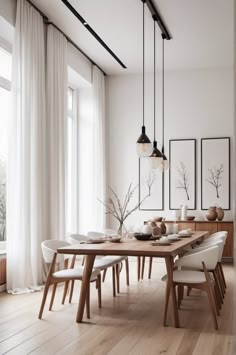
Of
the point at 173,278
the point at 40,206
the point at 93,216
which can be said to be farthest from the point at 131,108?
the point at 173,278

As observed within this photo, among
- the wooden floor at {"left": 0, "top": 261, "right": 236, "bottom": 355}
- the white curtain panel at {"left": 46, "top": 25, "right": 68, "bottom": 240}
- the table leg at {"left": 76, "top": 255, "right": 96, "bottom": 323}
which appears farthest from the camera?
the white curtain panel at {"left": 46, "top": 25, "right": 68, "bottom": 240}

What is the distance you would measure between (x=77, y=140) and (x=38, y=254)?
325 cm

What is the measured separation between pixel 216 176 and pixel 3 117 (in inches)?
164

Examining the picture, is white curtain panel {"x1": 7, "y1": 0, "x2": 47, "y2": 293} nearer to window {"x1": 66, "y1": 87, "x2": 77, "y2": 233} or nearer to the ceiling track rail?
the ceiling track rail

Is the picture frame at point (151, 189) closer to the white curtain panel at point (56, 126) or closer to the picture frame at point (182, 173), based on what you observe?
the picture frame at point (182, 173)

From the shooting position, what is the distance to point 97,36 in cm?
693

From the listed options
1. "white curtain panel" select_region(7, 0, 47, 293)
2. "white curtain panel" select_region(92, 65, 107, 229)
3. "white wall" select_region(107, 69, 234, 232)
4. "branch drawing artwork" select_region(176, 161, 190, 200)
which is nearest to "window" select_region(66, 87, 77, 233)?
"white curtain panel" select_region(92, 65, 107, 229)

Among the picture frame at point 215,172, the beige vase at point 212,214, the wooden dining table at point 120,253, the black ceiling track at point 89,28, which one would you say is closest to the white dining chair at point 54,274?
the wooden dining table at point 120,253

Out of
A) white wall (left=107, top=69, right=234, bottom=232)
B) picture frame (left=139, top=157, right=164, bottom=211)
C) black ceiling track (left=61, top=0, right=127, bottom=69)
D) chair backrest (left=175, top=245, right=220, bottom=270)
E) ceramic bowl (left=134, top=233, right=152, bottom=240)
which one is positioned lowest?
chair backrest (left=175, top=245, right=220, bottom=270)

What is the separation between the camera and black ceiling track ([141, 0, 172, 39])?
574cm

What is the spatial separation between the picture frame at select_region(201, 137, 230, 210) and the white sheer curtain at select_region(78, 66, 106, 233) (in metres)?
1.89

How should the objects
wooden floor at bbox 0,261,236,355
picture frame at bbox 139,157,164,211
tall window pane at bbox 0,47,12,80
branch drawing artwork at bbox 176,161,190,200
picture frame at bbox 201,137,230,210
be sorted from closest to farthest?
1. wooden floor at bbox 0,261,236,355
2. tall window pane at bbox 0,47,12,80
3. picture frame at bbox 201,137,230,210
4. branch drawing artwork at bbox 176,161,190,200
5. picture frame at bbox 139,157,164,211

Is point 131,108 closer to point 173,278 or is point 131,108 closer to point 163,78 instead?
point 163,78

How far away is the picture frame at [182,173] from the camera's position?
8.68 m
